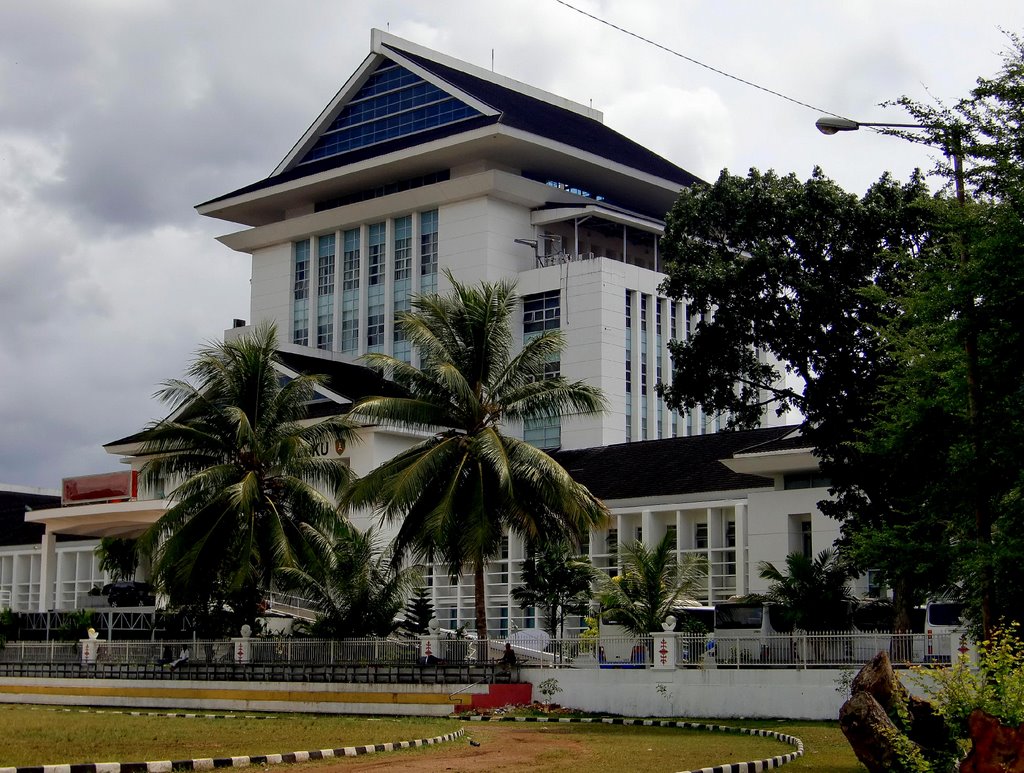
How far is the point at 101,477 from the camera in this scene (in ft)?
187

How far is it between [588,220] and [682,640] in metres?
40.5

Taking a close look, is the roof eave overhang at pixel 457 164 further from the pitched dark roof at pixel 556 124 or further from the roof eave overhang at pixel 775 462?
the roof eave overhang at pixel 775 462

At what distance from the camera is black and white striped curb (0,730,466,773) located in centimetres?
1664

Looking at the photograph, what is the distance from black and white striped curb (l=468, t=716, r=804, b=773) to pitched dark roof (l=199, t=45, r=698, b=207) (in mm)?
40563

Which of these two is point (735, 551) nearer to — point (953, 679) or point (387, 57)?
point (953, 679)

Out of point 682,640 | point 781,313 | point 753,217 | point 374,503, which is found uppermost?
point 753,217

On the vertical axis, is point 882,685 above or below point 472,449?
below

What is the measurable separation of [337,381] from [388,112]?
19947 millimetres

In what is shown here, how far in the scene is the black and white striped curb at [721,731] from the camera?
60.0 feet

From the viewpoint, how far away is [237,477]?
41.4 m

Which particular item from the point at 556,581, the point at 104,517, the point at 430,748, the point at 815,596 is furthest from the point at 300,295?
the point at 430,748

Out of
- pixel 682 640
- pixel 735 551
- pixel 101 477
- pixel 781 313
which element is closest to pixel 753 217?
pixel 781 313

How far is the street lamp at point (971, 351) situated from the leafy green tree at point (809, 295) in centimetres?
831

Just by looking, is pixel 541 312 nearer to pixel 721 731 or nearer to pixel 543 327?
pixel 543 327
